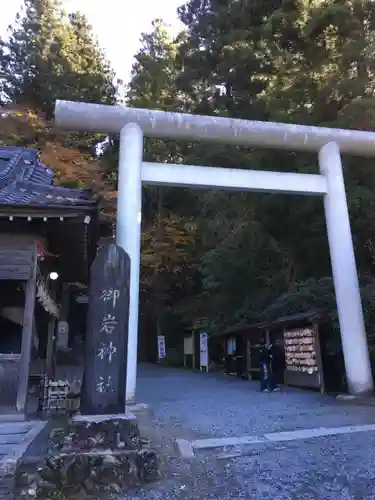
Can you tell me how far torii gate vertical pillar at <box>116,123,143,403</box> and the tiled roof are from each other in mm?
1239

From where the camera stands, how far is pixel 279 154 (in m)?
15.5

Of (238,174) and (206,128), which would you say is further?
(206,128)

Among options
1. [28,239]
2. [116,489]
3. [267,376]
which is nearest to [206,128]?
[28,239]

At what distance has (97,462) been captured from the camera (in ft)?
14.2

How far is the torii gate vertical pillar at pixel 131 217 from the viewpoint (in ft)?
28.1

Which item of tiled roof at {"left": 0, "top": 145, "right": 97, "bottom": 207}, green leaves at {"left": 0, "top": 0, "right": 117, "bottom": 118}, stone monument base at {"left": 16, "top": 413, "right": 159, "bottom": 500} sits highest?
green leaves at {"left": 0, "top": 0, "right": 117, "bottom": 118}

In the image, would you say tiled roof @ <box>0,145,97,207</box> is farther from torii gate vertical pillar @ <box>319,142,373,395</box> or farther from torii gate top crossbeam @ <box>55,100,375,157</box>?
torii gate vertical pillar @ <box>319,142,373,395</box>

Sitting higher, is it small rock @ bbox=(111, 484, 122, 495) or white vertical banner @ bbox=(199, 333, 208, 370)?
white vertical banner @ bbox=(199, 333, 208, 370)

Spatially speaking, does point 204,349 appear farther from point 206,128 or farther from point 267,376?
point 206,128

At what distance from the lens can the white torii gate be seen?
9211 millimetres

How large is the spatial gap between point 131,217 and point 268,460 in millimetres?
5429

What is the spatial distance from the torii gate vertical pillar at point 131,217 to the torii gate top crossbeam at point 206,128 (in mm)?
312

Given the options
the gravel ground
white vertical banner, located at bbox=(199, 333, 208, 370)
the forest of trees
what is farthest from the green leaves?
the gravel ground

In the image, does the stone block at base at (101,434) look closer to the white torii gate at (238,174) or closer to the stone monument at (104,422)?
the stone monument at (104,422)
